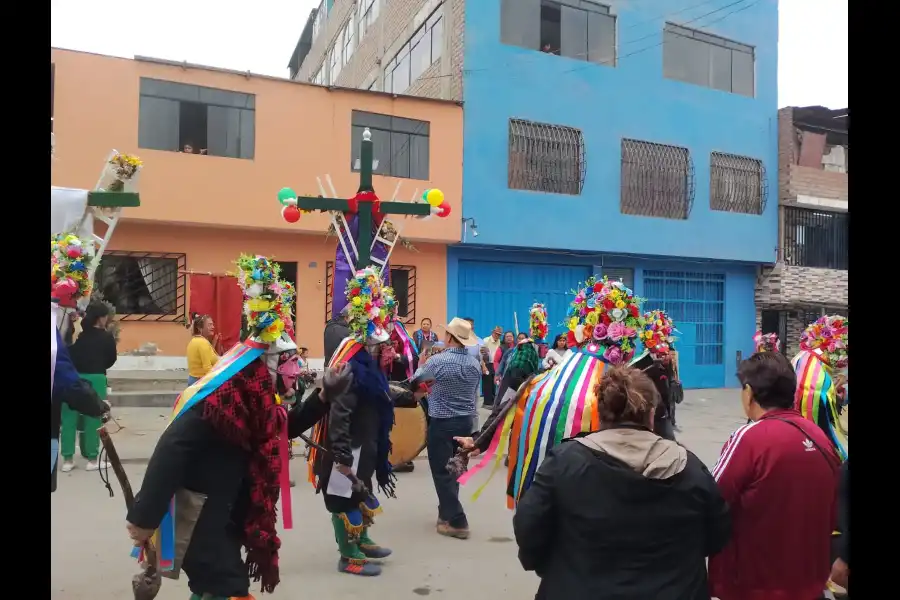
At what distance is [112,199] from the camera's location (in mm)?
5066

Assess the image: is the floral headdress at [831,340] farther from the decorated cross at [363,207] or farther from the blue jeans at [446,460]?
the decorated cross at [363,207]

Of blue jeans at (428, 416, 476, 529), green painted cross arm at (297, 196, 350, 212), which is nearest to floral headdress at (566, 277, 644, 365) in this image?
blue jeans at (428, 416, 476, 529)

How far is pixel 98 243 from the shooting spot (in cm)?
534

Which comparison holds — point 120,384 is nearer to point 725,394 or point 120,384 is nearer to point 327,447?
point 327,447

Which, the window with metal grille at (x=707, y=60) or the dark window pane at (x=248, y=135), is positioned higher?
the window with metal grille at (x=707, y=60)

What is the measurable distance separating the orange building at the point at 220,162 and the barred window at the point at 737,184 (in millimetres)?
7406

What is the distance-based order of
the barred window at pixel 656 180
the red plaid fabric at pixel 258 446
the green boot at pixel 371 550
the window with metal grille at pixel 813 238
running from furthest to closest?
the window with metal grille at pixel 813 238 < the barred window at pixel 656 180 < the green boot at pixel 371 550 < the red plaid fabric at pixel 258 446

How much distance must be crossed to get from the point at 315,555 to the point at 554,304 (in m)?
12.3

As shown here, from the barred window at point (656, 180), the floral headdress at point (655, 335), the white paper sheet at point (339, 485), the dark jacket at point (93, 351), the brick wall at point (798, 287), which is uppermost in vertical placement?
the barred window at point (656, 180)

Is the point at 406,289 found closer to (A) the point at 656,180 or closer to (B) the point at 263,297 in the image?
(A) the point at 656,180

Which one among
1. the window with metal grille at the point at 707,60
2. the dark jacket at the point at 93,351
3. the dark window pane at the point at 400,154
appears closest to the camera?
the dark jacket at the point at 93,351

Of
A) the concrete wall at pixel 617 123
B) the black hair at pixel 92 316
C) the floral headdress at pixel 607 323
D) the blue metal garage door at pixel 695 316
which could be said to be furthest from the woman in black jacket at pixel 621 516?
the blue metal garage door at pixel 695 316

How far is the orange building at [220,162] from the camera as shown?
12.6 metres
